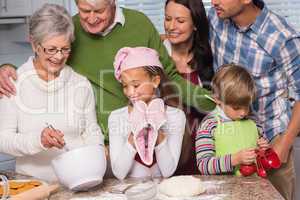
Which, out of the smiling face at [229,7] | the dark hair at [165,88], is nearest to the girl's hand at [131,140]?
the dark hair at [165,88]

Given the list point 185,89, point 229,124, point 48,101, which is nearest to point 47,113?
point 48,101

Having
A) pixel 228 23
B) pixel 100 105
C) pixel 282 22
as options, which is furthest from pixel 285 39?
pixel 100 105

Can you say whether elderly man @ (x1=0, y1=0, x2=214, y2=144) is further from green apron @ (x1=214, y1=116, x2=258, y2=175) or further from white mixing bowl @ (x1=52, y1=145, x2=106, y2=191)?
white mixing bowl @ (x1=52, y1=145, x2=106, y2=191)

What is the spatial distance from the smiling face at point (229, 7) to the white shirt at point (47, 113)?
1.75 ft

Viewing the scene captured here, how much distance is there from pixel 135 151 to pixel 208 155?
0.24 metres

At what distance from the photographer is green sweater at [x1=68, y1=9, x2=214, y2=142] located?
1.78m

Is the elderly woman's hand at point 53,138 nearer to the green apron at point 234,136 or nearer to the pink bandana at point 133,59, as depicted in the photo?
the pink bandana at point 133,59

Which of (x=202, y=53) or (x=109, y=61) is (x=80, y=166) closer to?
(x=109, y=61)

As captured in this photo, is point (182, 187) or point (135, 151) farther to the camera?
point (135, 151)

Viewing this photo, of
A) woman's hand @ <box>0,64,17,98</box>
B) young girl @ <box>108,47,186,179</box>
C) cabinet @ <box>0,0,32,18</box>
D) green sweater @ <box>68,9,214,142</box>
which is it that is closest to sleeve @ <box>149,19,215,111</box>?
green sweater @ <box>68,9,214,142</box>

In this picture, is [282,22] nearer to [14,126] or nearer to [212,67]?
[212,67]

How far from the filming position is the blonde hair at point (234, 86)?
1604mm

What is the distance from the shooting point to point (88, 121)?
1.69 metres

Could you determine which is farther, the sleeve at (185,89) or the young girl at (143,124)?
the sleeve at (185,89)
